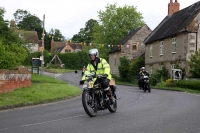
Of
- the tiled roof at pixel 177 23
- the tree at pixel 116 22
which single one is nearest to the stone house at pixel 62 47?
the tree at pixel 116 22

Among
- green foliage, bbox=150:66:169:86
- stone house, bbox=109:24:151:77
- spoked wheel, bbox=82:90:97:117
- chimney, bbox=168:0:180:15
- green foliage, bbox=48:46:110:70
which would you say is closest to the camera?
spoked wheel, bbox=82:90:97:117

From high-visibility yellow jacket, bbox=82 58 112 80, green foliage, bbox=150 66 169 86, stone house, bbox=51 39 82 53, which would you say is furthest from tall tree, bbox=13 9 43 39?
high-visibility yellow jacket, bbox=82 58 112 80

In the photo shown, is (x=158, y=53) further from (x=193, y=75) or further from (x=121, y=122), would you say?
(x=121, y=122)

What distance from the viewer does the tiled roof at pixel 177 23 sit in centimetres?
3403

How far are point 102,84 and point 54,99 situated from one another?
6616 millimetres

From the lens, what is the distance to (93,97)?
9789 mm

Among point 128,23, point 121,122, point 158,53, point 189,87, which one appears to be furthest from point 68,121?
point 128,23

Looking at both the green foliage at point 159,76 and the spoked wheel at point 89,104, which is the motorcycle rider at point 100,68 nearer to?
the spoked wheel at point 89,104

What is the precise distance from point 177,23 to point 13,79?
81.5 ft

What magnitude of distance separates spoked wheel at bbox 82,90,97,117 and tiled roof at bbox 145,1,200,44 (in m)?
25.1

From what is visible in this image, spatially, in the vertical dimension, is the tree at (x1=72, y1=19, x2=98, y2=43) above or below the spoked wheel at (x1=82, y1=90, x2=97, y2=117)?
above

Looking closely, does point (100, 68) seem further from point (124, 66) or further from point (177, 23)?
point (124, 66)

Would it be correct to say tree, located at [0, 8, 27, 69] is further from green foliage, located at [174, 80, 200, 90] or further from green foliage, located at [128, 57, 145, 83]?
green foliage, located at [128, 57, 145, 83]

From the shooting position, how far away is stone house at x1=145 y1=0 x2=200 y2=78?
107ft
